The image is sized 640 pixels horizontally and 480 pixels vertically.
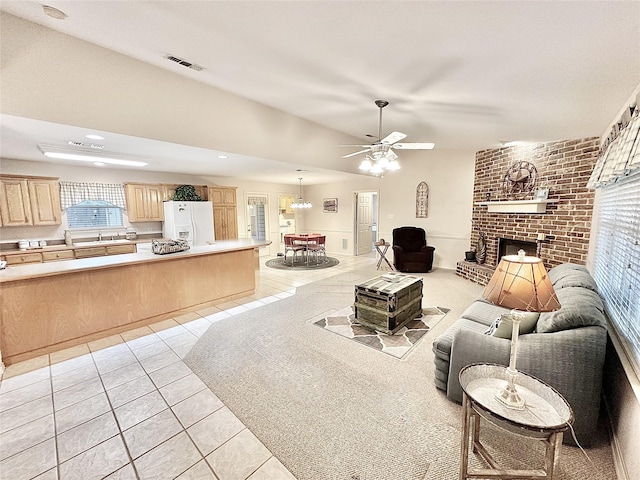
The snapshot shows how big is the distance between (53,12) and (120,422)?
2.99 m

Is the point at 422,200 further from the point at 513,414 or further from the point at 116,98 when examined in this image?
the point at 116,98

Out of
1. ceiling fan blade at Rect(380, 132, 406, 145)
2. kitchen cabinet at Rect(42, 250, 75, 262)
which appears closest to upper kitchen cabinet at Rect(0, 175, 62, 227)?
kitchen cabinet at Rect(42, 250, 75, 262)

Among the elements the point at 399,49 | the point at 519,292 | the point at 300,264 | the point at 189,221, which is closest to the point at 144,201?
the point at 189,221

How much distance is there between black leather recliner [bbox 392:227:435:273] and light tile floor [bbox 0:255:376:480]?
15.7 ft

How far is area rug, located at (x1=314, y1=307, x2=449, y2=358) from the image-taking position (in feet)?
9.57

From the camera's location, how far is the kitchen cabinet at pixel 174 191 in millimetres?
6039

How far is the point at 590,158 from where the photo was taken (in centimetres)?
387

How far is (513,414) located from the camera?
1.29 metres

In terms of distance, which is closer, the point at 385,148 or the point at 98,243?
the point at 385,148

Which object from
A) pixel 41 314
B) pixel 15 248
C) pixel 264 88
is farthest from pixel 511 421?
pixel 15 248

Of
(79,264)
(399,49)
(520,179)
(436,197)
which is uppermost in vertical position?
(399,49)

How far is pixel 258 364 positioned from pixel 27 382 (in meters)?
2.01

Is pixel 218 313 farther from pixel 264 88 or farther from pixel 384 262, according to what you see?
pixel 384 262

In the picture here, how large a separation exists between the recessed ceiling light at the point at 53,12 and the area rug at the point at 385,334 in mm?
3648
